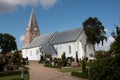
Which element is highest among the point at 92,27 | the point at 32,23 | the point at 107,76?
the point at 32,23

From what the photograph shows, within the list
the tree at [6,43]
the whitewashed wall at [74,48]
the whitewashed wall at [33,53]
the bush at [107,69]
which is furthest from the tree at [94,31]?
the tree at [6,43]

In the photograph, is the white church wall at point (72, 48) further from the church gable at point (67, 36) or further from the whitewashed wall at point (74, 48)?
the church gable at point (67, 36)

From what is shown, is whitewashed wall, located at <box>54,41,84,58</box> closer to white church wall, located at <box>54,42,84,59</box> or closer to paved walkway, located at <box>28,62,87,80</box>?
white church wall, located at <box>54,42,84,59</box>

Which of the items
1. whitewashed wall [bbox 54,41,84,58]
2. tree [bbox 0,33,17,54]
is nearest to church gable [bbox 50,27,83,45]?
whitewashed wall [bbox 54,41,84,58]

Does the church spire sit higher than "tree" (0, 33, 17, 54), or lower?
higher

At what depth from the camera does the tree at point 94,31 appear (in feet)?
184

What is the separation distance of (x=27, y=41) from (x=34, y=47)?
2080cm

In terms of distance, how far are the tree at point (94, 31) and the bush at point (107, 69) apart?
133 ft

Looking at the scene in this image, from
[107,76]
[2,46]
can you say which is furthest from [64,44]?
[107,76]

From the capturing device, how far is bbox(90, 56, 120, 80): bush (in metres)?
14.5

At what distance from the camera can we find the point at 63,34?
219ft

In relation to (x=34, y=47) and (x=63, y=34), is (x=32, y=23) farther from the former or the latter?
(x=63, y=34)

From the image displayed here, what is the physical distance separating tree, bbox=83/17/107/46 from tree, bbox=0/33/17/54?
44.0 meters

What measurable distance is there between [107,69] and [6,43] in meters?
79.6
